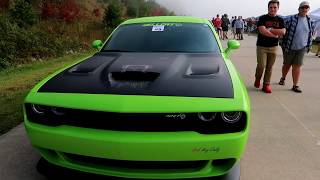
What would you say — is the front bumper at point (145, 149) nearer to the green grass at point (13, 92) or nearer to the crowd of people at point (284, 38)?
the green grass at point (13, 92)

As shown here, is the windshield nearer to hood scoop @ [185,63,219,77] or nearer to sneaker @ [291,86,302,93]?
hood scoop @ [185,63,219,77]

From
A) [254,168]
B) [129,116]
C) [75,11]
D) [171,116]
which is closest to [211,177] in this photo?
[171,116]

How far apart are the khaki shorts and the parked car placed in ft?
15.2

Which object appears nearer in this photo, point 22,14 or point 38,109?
point 38,109

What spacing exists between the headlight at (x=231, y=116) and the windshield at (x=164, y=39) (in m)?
1.69

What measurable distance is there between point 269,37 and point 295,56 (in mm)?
675

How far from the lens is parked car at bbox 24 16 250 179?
2836mm

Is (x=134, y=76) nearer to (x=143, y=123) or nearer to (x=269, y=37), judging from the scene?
(x=143, y=123)

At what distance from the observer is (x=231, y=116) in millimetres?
2955

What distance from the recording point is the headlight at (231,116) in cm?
293

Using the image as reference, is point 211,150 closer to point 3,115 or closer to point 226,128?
point 226,128

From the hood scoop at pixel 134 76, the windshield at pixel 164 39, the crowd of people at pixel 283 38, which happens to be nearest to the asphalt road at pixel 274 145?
the crowd of people at pixel 283 38

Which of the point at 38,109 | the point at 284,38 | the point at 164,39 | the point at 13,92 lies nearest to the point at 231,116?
the point at 38,109

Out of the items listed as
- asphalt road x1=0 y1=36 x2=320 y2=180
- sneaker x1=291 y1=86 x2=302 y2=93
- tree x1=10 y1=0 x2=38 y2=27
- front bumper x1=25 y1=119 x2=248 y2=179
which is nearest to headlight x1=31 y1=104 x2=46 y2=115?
front bumper x1=25 y1=119 x2=248 y2=179
